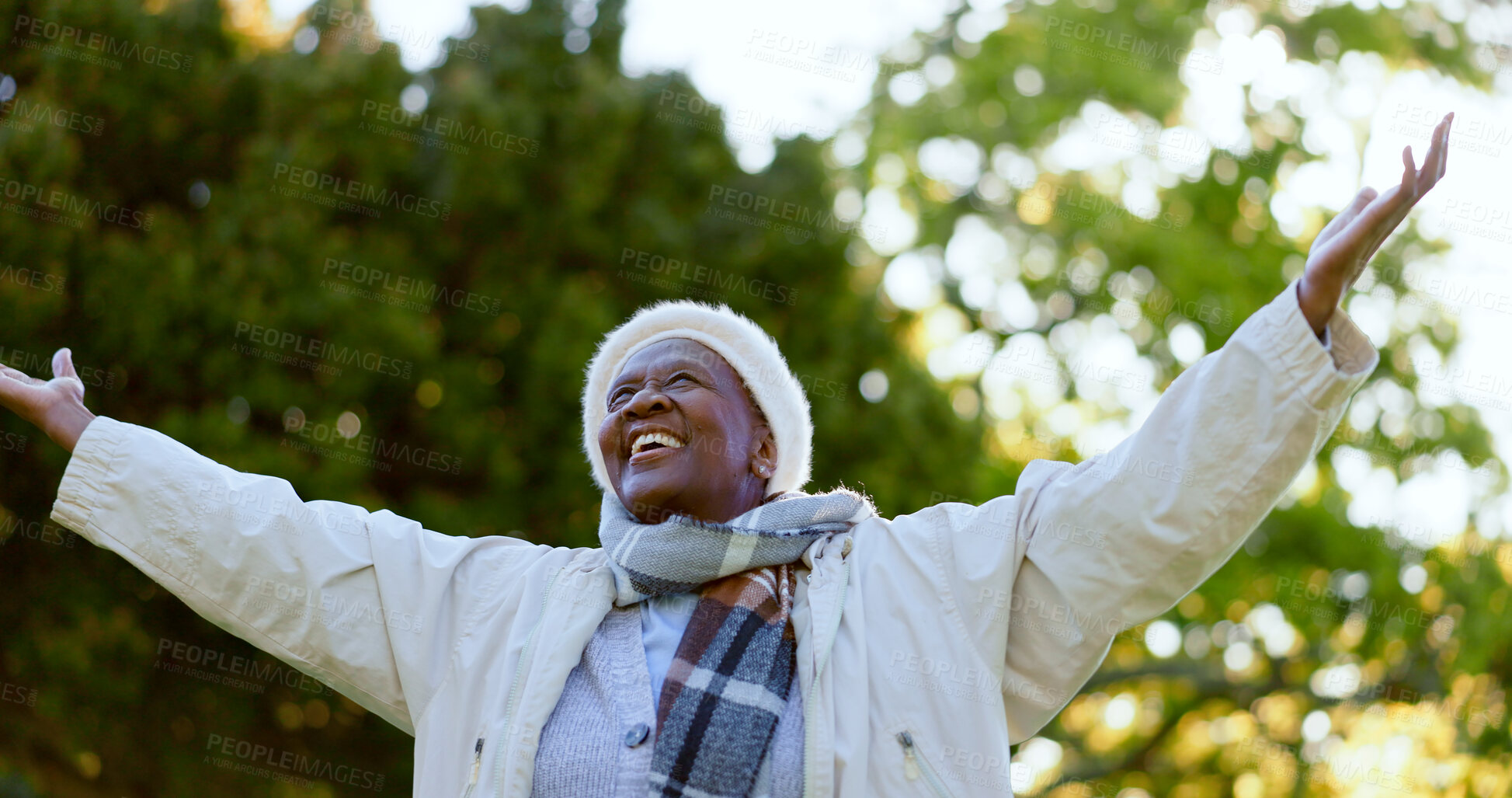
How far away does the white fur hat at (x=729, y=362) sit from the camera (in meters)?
3.11

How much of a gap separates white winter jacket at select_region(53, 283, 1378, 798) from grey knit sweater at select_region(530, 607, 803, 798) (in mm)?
45

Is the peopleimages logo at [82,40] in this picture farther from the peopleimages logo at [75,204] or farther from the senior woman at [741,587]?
the senior woman at [741,587]

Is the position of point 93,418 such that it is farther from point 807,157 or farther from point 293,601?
point 807,157

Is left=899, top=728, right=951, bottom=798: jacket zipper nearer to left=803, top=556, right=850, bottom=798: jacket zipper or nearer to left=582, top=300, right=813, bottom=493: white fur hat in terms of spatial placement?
left=803, top=556, right=850, bottom=798: jacket zipper

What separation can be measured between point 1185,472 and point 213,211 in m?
5.42

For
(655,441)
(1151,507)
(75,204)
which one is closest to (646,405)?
(655,441)

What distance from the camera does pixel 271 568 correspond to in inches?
99.1

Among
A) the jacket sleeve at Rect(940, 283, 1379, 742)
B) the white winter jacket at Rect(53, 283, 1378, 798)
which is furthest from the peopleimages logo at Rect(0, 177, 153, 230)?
the jacket sleeve at Rect(940, 283, 1379, 742)

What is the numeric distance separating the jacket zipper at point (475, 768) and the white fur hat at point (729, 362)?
85 centimetres

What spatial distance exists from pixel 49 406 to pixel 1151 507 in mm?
2214

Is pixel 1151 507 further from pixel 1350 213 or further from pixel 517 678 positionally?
pixel 517 678

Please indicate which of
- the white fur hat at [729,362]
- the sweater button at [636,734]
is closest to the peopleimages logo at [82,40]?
the white fur hat at [729,362]

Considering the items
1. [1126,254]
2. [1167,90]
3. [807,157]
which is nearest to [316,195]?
[807,157]

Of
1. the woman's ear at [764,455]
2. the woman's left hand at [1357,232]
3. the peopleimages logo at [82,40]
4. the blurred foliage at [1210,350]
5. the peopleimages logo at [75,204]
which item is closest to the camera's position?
the woman's left hand at [1357,232]
